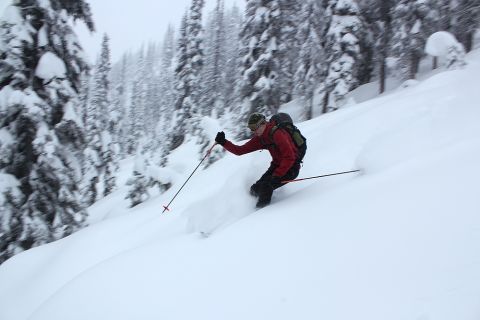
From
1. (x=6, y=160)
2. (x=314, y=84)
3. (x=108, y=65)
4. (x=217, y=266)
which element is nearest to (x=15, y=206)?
(x=6, y=160)

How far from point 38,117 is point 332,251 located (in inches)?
363

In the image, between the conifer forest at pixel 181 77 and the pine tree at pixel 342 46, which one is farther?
the pine tree at pixel 342 46

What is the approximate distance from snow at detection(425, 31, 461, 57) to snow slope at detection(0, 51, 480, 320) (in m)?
6.65

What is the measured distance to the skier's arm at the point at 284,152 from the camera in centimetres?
565

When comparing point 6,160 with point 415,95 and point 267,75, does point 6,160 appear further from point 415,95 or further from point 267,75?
point 267,75

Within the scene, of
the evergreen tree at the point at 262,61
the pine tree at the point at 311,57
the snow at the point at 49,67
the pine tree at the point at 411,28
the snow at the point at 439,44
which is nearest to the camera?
the snow at the point at 49,67

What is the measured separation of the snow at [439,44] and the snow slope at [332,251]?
665cm

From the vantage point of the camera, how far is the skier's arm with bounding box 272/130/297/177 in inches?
222

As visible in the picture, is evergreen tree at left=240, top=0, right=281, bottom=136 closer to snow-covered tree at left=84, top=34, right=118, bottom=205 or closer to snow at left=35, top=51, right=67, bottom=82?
snow at left=35, top=51, right=67, bottom=82

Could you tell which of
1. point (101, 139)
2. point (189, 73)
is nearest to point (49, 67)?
point (189, 73)

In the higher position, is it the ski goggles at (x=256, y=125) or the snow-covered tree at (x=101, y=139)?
the ski goggles at (x=256, y=125)

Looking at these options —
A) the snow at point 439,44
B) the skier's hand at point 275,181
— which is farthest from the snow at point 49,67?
the snow at point 439,44

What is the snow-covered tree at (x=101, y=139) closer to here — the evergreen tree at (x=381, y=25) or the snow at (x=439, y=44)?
the evergreen tree at (x=381, y=25)

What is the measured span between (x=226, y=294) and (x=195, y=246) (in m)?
1.38
